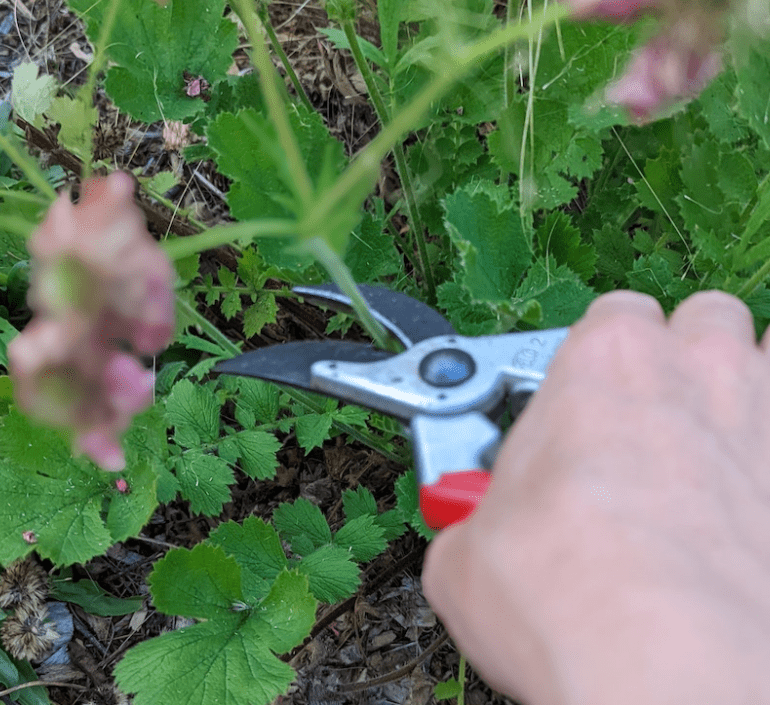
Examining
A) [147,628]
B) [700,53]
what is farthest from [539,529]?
[147,628]

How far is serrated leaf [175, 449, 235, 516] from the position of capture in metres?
1.11

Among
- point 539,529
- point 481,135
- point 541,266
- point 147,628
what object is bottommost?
point 147,628

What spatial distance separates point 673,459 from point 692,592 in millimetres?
105

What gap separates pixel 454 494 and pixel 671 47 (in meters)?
0.47

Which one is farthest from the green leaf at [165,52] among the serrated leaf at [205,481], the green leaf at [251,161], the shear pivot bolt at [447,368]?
the shear pivot bolt at [447,368]

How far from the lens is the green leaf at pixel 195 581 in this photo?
0.98 m

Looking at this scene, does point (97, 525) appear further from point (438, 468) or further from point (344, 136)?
point (344, 136)

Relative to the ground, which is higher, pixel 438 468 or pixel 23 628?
pixel 438 468

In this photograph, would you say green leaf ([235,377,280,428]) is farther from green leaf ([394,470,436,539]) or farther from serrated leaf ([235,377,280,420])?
green leaf ([394,470,436,539])

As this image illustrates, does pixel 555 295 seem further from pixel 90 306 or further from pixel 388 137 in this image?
pixel 90 306

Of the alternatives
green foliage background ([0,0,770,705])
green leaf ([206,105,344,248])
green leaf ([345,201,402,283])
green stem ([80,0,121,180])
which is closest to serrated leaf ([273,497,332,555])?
green foliage background ([0,0,770,705])

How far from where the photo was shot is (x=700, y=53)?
729 millimetres

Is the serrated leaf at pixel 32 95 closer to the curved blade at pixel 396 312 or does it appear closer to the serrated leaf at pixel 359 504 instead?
the curved blade at pixel 396 312

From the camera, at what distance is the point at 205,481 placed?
43.9 inches
